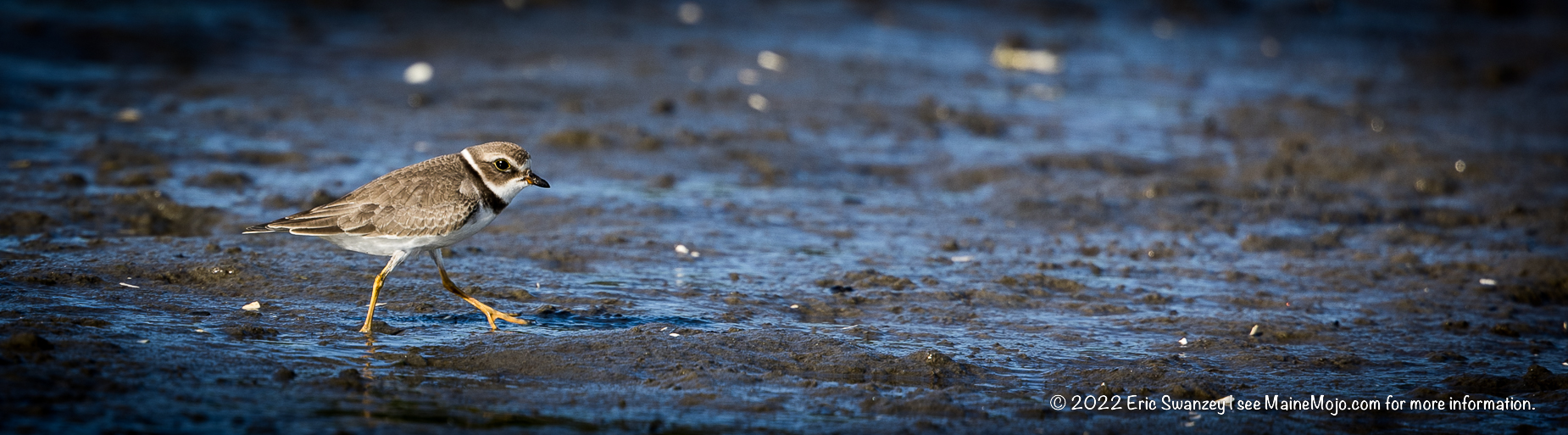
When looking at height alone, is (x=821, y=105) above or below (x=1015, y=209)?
above

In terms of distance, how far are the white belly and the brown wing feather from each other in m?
0.04

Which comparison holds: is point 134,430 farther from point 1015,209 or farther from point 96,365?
point 1015,209

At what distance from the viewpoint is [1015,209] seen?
1041 cm

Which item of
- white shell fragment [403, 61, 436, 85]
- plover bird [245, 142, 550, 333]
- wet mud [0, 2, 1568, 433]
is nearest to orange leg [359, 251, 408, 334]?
plover bird [245, 142, 550, 333]

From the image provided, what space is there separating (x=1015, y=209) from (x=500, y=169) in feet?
16.0

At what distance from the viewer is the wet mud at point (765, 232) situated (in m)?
6.05

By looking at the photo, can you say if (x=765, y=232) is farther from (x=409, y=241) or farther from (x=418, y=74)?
(x=418, y=74)

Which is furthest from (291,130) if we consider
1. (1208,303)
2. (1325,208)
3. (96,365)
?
(1325,208)

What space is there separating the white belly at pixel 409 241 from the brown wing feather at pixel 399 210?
4cm

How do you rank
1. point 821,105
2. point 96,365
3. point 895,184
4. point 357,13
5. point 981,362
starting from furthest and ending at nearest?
point 357,13
point 821,105
point 895,184
point 981,362
point 96,365

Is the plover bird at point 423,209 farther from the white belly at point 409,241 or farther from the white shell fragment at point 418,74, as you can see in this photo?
the white shell fragment at point 418,74

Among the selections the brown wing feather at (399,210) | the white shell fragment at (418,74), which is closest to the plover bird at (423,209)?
the brown wing feather at (399,210)

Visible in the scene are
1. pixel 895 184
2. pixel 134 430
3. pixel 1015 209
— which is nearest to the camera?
pixel 134 430

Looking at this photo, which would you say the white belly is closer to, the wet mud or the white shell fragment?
the wet mud
